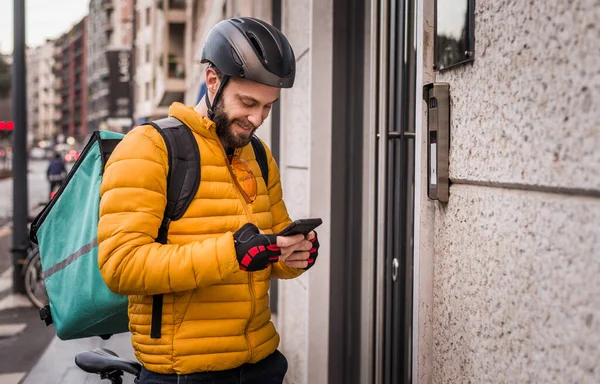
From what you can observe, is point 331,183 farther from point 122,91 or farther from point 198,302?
point 122,91

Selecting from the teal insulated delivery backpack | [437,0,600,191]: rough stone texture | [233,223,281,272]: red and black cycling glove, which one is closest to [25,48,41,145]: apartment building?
the teal insulated delivery backpack

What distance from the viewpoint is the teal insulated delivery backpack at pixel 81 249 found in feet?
6.59

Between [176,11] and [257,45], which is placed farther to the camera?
[176,11]

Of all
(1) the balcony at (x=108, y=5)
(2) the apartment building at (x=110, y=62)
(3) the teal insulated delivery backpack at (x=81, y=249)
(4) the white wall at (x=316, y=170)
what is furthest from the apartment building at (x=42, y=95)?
(3) the teal insulated delivery backpack at (x=81, y=249)

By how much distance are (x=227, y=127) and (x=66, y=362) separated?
436 centimetres

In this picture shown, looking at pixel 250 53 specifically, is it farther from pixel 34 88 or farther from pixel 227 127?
pixel 34 88

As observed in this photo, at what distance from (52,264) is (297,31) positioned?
2.76 meters

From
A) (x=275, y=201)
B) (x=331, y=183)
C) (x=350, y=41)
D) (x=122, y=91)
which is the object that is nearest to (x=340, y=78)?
(x=350, y=41)

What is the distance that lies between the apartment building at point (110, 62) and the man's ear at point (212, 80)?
2505 cm

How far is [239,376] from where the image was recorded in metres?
1.92

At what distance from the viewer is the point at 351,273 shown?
367cm

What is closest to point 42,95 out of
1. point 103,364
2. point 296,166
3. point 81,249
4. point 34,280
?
point 34,280

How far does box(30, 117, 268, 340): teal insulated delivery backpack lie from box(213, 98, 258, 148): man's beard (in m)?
0.10

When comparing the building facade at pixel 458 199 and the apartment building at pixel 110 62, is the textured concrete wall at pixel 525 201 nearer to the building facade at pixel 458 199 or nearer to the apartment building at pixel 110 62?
the building facade at pixel 458 199
